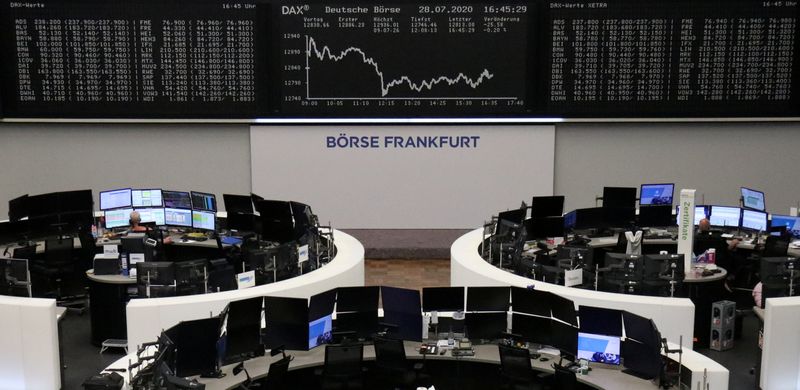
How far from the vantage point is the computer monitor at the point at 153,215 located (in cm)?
1195

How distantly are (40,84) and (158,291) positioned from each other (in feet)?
17.7

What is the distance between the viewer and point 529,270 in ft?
31.5

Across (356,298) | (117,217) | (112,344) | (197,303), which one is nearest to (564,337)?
(356,298)

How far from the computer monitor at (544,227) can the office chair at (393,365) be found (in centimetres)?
368

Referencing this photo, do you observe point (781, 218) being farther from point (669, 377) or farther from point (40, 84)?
point (40, 84)

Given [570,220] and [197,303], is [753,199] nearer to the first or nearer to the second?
[570,220]

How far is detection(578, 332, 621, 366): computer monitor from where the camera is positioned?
24.5 feet

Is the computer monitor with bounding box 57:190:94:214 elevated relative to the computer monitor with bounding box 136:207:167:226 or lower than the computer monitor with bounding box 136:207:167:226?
elevated

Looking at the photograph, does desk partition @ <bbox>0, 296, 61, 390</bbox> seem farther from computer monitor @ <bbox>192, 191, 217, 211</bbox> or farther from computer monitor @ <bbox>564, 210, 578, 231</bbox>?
computer monitor @ <bbox>564, 210, 578, 231</bbox>

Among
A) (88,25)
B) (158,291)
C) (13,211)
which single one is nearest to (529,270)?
(158,291)

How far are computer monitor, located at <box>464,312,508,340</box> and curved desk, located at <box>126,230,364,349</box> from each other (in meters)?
1.73

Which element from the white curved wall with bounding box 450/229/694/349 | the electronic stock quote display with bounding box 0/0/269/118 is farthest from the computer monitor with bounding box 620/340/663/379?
the electronic stock quote display with bounding box 0/0/269/118

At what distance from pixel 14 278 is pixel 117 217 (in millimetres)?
2352

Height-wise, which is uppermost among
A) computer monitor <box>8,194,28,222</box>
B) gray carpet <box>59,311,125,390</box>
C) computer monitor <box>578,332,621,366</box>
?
computer monitor <box>8,194,28,222</box>
